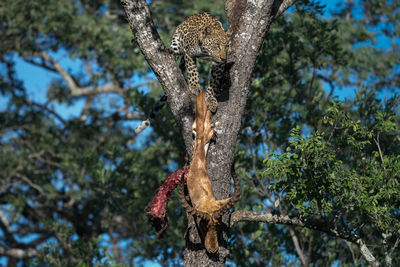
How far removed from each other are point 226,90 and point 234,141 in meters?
0.50

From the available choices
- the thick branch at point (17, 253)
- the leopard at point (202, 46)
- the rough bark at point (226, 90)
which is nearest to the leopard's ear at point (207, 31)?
the leopard at point (202, 46)

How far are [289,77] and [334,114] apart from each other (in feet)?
9.17

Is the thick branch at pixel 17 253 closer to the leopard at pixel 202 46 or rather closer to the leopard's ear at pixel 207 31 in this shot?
the leopard at pixel 202 46

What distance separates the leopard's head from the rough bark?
35 cm

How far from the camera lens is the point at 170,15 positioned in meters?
11.6

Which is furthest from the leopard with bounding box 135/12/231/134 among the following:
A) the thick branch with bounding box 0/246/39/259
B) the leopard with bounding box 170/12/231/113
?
the thick branch with bounding box 0/246/39/259

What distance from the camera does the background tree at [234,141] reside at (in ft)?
14.6

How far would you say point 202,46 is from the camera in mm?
5711

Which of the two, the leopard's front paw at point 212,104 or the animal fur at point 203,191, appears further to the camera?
the leopard's front paw at point 212,104

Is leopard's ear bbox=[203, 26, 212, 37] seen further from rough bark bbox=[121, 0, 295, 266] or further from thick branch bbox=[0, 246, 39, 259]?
thick branch bbox=[0, 246, 39, 259]

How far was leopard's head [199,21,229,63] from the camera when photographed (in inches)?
198

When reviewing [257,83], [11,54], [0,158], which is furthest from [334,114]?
[11,54]

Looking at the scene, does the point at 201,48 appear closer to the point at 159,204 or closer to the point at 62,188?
the point at 159,204

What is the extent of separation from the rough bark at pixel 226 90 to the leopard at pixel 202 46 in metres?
0.27
